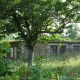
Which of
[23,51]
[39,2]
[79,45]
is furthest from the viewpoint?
[79,45]

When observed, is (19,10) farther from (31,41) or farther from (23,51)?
(23,51)

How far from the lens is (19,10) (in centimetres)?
1545

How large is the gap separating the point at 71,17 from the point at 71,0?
43.3 inches

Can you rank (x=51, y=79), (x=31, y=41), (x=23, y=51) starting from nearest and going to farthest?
(x=51, y=79), (x=31, y=41), (x=23, y=51)

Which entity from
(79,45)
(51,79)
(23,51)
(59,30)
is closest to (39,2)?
(59,30)

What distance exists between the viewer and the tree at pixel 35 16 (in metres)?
14.5

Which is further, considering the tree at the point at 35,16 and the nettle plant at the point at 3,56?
the tree at the point at 35,16

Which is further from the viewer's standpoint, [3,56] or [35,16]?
[35,16]

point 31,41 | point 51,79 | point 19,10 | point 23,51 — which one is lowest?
point 23,51

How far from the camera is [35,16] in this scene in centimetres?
1457

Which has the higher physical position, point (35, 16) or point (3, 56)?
point (35, 16)

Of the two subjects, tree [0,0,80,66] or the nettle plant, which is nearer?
the nettle plant

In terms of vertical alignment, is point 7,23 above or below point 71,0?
below

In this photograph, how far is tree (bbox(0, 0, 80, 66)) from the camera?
14.5 m
